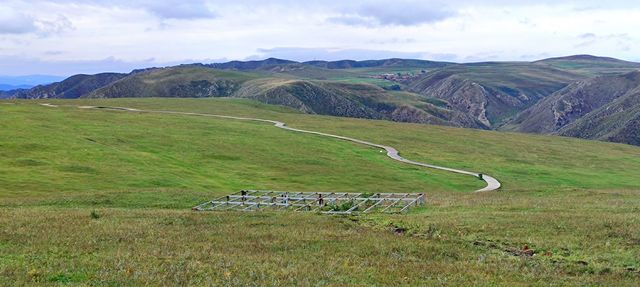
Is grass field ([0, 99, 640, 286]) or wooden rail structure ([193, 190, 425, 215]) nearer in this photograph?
grass field ([0, 99, 640, 286])

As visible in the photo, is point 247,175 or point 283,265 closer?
point 283,265

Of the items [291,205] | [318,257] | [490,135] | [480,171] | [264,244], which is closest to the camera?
[318,257]

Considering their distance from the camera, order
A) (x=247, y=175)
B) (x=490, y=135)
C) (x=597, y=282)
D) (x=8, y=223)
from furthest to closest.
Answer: (x=490, y=135) → (x=247, y=175) → (x=8, y=223) → (x=597, y=282)

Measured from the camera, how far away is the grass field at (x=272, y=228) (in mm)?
21172

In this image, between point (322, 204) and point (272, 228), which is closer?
point (272, 228)

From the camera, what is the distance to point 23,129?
10431cm

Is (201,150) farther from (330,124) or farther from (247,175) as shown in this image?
(330,124)

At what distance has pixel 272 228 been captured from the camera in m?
34.2

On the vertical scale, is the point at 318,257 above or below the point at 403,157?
above

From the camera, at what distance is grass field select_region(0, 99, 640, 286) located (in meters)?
21.2

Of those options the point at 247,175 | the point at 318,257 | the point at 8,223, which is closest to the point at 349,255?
the point at 318,257

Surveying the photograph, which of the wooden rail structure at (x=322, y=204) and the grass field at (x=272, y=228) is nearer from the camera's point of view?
the grass field at (x=272, y=228)

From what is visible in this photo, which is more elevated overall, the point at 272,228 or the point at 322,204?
the point at 272,228

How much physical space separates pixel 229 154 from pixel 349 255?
79.3m
